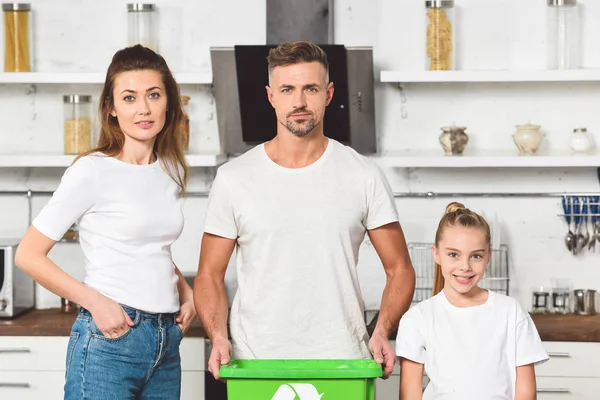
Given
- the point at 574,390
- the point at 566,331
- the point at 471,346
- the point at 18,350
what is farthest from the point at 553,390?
the point at 18,350

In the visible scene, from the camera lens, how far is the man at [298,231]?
7.67 feet

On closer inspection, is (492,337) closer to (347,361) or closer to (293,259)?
(347,361)

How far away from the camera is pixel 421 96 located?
3.94m

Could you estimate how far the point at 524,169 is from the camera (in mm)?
3936

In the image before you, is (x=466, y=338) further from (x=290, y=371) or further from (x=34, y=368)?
(x=34, y=368)

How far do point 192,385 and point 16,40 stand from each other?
157cm

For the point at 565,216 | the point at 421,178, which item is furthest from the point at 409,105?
the point at 565,216

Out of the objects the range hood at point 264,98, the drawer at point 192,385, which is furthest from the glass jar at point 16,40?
the drawer at point 192,385

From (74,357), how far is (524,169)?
92.0 inches

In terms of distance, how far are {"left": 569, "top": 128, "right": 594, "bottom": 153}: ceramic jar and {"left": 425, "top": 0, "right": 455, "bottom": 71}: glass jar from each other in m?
0.57

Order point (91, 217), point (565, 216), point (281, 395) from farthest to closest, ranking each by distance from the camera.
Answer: point (565, 216), point (91, 217), point (281, 395)

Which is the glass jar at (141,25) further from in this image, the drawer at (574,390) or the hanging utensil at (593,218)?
the drawer at (574,390)

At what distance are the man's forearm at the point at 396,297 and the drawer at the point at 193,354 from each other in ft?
4.12

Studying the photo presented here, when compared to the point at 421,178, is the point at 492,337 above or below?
below
